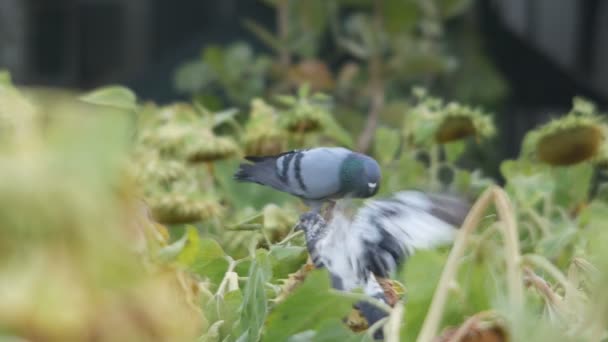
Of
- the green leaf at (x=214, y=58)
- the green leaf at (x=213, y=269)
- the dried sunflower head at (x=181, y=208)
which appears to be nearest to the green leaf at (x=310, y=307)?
the green leaf at (x=213, y=269)

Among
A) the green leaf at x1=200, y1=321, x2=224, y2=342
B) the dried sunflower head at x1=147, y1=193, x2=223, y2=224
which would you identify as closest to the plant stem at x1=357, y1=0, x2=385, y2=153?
the dried sunflower head at x1=147, y1=193, x2=223, y2=224

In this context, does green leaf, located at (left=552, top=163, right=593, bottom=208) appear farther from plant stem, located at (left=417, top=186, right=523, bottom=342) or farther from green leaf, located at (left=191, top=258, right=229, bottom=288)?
plant stem, located at (left=417, top=186, right=523, bottom=342)

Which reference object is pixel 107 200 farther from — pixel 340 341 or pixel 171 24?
pixel 171 24

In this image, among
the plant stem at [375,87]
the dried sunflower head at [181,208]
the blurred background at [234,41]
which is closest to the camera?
the dried sunflower head at [181,208]

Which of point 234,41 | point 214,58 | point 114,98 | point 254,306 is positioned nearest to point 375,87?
point 214,58

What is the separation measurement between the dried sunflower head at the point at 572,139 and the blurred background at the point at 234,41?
1.89m

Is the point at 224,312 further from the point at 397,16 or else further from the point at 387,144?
the point at 397,16

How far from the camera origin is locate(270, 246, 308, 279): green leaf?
1.40 ft

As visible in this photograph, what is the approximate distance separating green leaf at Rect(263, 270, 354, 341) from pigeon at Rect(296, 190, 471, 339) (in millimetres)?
21

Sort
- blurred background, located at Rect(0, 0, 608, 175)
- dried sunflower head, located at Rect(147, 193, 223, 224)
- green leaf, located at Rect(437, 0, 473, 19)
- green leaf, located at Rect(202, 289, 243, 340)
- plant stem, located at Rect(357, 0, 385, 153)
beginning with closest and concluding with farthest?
green leaf, located at Rect(202, 289, 243, 340) → dried sunflower head, located at Rect(147, 193, 223, 224) → plant stem, located at Rect(357, 0, 385, 153) → green leaf, located at Rect(437, 0, 473, 19) → blurred background, located at Rect(0, 0, 608, 175)

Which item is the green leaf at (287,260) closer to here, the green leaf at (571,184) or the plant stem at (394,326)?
the plant stem at (394,326)

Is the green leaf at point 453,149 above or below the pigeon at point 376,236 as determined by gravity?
below

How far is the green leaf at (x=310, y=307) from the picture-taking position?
329 millimetres

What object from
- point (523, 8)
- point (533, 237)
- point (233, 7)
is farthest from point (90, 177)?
point (523, 8)
